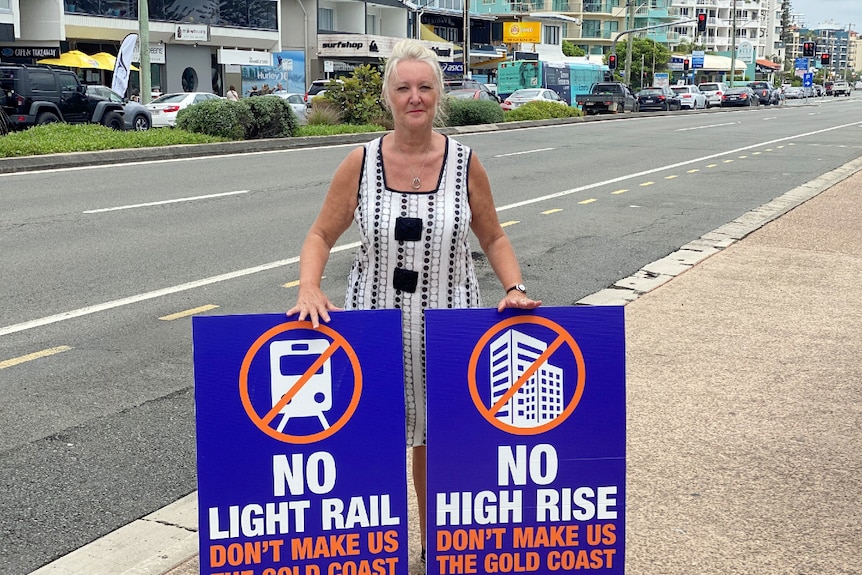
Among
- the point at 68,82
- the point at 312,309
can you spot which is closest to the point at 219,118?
the point at 68,82

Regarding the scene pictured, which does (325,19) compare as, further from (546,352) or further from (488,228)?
(546,352)

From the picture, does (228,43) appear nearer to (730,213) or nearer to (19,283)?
(730,213)

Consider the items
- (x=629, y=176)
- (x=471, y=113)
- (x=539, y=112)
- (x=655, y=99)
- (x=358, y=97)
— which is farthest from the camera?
(x=655, y=99)

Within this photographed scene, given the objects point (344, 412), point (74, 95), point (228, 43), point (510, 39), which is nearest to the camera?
point (344, 412)

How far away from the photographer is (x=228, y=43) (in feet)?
Result: 167

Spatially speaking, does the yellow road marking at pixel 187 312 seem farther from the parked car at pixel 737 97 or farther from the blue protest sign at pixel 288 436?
the parked car at pixel 737 97

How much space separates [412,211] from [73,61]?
1512 inches

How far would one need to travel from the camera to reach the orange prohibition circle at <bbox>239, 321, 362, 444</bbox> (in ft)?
10.0

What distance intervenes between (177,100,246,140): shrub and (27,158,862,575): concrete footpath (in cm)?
1470

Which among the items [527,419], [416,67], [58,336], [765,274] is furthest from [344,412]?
[765,274]

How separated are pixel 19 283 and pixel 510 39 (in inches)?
3214

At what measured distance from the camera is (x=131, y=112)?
28094 mm

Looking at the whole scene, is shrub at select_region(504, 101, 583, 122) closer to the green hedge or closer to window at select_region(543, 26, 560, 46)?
the green hedge

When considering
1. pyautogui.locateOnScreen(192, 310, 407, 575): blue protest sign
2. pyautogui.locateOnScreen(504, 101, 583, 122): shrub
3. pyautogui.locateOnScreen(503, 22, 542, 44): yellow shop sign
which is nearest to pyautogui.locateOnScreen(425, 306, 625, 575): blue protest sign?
pyautogui.locateOnScreen(192, 310, 407, 575): blue protest sign
